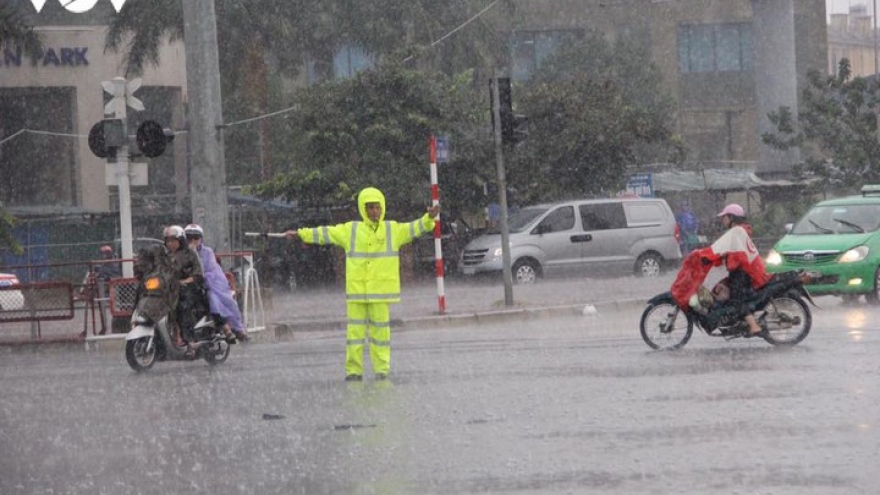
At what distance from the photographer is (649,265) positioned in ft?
113

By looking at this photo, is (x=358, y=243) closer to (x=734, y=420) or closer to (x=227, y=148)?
(x=734, y=420)

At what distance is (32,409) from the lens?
13336 millimetres

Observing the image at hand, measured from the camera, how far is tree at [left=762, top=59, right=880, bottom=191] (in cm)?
4131

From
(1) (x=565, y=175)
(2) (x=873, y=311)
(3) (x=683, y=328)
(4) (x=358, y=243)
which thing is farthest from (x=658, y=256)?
(4) (x=358, y=243)

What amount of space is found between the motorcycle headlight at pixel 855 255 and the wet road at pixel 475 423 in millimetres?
4922

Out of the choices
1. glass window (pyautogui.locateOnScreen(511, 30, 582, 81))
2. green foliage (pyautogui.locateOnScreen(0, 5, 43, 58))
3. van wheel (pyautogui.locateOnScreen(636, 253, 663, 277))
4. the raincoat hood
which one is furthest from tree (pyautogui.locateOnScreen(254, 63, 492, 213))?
glass window (pyautogui.locateOnScreen(511, 30, 582, 81))

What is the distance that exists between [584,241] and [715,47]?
3930 centimetres

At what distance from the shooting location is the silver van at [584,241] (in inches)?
1302

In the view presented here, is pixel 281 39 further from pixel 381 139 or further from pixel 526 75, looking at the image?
pixel 526 75

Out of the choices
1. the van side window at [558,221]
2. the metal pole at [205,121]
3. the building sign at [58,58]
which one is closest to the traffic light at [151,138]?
the metal pole at [205,121]

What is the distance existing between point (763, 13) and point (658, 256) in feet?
65.8

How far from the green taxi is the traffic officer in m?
8.82

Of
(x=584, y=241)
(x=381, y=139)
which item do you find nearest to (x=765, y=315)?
(x=584, y=241)

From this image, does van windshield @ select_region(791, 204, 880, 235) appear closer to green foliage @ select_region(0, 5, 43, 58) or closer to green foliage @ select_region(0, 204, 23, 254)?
green foliage @ select_region(0, 204, 23, 254)
